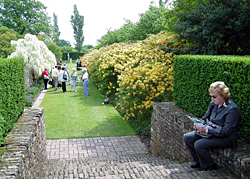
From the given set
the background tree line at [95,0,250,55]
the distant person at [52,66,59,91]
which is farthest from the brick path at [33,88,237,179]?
the distant person at [52,66,59,91]

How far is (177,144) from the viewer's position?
5.35 metres

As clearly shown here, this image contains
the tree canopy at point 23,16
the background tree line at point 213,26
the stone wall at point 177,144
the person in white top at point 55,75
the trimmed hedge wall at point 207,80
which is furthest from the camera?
the tree canopy at point 23,16

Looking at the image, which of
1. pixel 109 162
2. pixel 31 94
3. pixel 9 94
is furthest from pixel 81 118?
pixel 31 94

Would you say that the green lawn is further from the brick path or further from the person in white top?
the person in white top

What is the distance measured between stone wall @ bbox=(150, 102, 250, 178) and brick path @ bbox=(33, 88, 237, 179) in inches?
7.5

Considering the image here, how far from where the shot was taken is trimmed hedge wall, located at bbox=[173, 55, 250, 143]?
3850 mm

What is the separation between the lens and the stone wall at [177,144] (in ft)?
11.1

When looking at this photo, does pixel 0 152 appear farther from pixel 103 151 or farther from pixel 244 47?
pixel 244 47

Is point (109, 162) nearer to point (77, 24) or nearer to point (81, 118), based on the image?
point (81, 118)

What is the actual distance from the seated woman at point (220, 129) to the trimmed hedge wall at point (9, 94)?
3.39 metres

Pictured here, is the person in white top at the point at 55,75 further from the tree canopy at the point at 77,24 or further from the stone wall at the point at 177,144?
the tree canopy at the point at 77,24

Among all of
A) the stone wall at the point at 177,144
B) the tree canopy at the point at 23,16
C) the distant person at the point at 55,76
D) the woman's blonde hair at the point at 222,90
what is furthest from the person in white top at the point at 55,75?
the tree canopy at the point at 23,16

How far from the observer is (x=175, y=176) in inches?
144

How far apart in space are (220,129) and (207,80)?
1508 mm
